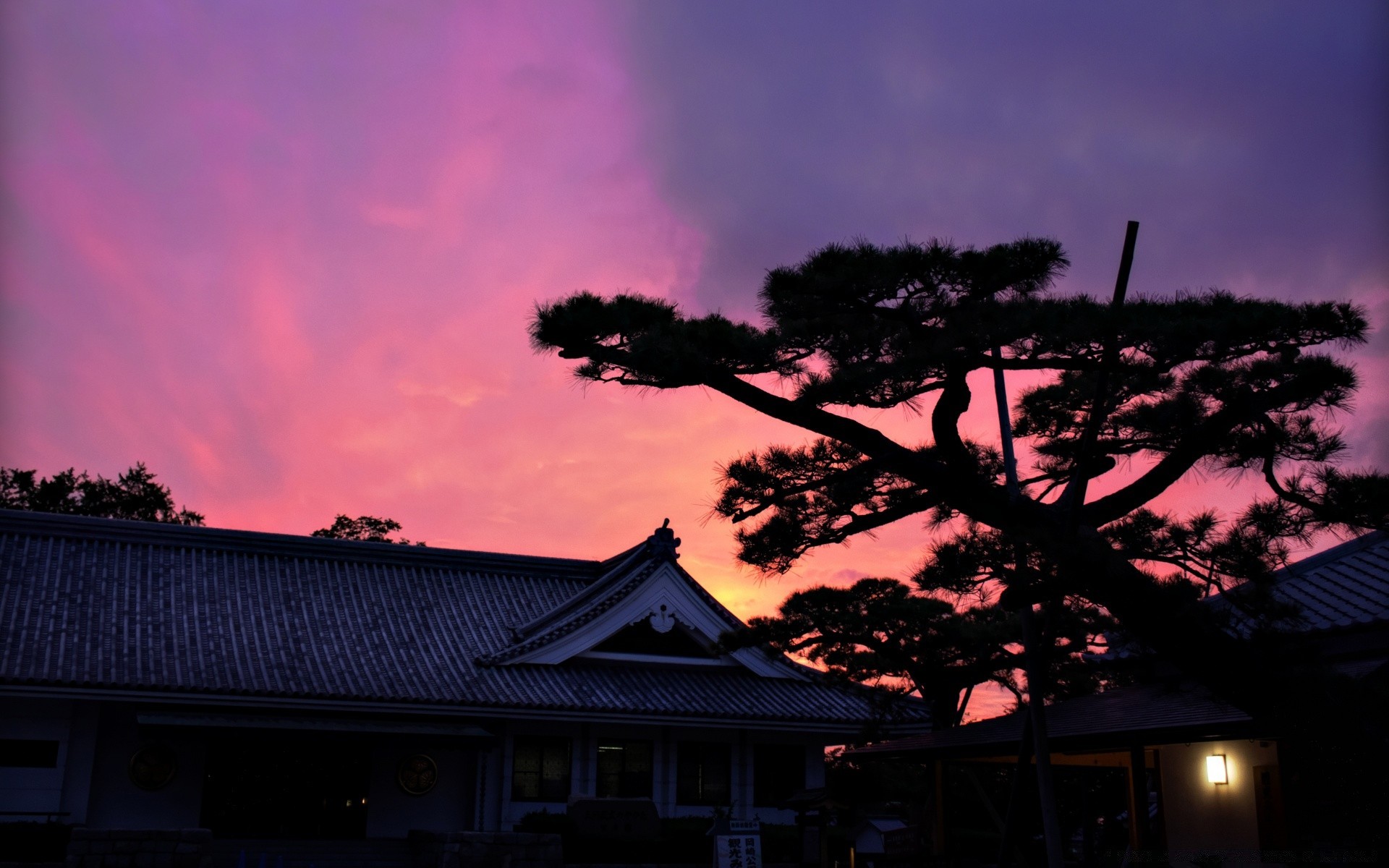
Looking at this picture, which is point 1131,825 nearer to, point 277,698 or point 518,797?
point 518,797

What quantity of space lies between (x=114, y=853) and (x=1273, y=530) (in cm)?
1488

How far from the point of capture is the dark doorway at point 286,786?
65.9ft

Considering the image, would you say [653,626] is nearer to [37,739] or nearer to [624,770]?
[624,770]

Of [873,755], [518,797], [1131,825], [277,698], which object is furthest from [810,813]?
[277,698]

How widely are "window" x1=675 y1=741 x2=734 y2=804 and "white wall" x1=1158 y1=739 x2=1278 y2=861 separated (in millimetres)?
10826

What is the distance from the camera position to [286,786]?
68.0ft

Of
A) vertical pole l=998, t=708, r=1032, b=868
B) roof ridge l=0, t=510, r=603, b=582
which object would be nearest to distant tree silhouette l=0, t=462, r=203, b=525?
roof ridge l=0, t=510, r=603, b=582

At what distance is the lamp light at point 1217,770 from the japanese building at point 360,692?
4.21 metres

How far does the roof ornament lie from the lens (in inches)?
1004

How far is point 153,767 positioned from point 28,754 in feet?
6.38

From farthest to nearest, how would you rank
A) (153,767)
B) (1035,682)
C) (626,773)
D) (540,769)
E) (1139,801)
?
(626,773) → (540,769) → (153,767) → (1139,801) → (1035,682)

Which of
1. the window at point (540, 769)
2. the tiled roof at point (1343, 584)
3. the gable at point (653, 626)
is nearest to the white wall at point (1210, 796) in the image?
the tiled roof at point (1343, 584)

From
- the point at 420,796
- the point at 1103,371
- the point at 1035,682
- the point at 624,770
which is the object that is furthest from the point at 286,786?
the point at 1103,371

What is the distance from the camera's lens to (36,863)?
1627 cm
